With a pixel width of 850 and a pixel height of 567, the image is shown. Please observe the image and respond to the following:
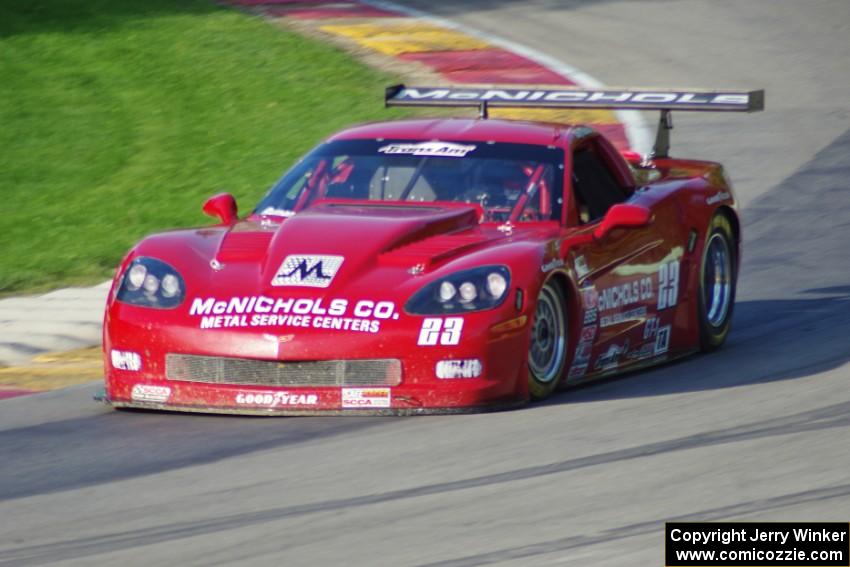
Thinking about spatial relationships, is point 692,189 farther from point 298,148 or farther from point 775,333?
point 298,148

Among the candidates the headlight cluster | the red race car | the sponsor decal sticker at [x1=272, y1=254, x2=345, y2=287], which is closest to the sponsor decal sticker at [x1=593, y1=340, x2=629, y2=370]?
the red race car

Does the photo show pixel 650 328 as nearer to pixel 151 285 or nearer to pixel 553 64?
pixel 151 285

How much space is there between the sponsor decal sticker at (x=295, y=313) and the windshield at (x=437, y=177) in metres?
1.15

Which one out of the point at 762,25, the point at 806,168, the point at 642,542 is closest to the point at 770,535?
the point at 642,542

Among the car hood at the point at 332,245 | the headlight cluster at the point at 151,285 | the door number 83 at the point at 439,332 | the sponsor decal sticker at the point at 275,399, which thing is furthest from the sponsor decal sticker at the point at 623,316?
the headlight cluster at the point at 151,285

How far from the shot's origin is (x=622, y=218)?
8.28m

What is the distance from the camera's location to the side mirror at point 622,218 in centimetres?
827

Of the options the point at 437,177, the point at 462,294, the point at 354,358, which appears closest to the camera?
the point at 354,358

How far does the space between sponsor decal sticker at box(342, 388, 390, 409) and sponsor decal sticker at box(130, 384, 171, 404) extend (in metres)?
0.76

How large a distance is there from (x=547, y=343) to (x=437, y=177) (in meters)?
1.14

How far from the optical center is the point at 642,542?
533 centimetres

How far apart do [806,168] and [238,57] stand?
22.1ft

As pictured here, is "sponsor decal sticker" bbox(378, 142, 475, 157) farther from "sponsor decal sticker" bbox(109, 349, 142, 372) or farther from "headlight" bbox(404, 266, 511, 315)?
"sponsor decal sticker" bbox(109, 349, 142, 372)

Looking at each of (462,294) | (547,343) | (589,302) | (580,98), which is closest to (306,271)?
(462,294)
